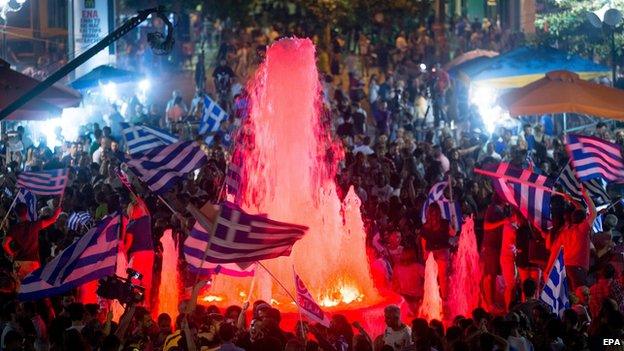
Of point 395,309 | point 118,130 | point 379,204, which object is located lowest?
point 395,309

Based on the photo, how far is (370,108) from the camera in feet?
95.6

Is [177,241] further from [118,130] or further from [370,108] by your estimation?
[370,108]

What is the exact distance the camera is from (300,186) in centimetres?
1406

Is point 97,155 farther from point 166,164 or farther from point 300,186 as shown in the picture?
point 300,186

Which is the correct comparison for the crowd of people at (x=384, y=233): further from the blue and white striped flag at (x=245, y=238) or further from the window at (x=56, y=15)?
the window at (x=56, y=15)

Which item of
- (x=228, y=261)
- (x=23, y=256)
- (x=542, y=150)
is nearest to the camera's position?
(x=228, y=261)

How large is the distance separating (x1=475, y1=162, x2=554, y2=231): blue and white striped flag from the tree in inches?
830

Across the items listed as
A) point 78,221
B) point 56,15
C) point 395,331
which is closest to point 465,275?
point 395,331

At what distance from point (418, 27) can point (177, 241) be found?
74.6 ft

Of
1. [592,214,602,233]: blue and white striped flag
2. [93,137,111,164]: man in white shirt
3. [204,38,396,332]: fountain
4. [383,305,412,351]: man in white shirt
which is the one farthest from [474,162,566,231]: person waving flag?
[93,137,111,164]: man in white shirt

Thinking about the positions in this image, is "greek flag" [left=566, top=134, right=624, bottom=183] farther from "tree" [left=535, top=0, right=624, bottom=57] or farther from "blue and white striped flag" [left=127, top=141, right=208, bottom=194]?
"tree" [left=535, top=0, right=624, bottom=57]

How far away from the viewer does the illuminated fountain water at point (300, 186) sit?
13.3m

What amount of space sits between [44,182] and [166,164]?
2.47 meters

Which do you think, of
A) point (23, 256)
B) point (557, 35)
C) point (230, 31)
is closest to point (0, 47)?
point (230, 31)
